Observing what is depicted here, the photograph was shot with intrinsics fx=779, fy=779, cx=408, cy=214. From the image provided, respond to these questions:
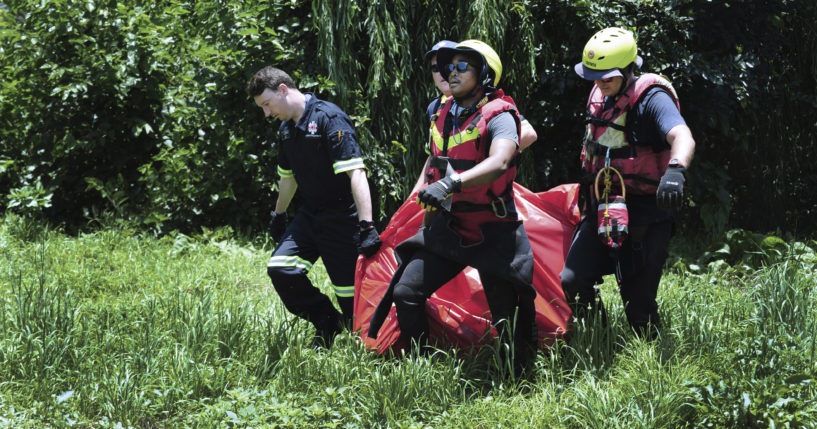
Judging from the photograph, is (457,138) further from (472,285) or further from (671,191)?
(472,285)

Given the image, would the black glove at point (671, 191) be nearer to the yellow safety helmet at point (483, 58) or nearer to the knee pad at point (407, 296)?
the yellow safety helmet at point (483, 58)

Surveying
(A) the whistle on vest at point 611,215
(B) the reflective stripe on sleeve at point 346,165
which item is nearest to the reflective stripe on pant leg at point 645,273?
(A) the whistle on vest at point 611,215

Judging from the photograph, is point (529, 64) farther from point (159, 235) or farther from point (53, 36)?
point (53, 36)

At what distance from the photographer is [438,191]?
3.46 m

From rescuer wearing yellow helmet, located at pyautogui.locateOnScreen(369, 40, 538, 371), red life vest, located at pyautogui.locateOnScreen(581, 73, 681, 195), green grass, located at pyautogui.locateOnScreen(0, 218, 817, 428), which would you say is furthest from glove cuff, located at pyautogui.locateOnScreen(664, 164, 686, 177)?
green grass, located at pyautogui.locateOnScreen(0, 218, 817, 428)

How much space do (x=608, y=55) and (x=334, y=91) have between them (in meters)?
3.78

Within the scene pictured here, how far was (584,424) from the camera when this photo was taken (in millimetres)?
3445

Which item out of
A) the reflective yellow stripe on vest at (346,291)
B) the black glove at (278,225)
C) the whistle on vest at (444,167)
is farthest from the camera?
the black glove at (278,225)

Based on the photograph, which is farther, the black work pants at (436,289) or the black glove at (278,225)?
the black glove at (278,225)

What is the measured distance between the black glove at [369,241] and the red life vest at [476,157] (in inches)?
26.2

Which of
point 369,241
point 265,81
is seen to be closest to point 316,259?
point 369,241

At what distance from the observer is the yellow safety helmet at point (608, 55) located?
3945 millimetres

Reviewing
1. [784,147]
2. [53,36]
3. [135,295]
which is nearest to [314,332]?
[135,295]

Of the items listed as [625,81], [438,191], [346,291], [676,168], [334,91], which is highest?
[625,81]
